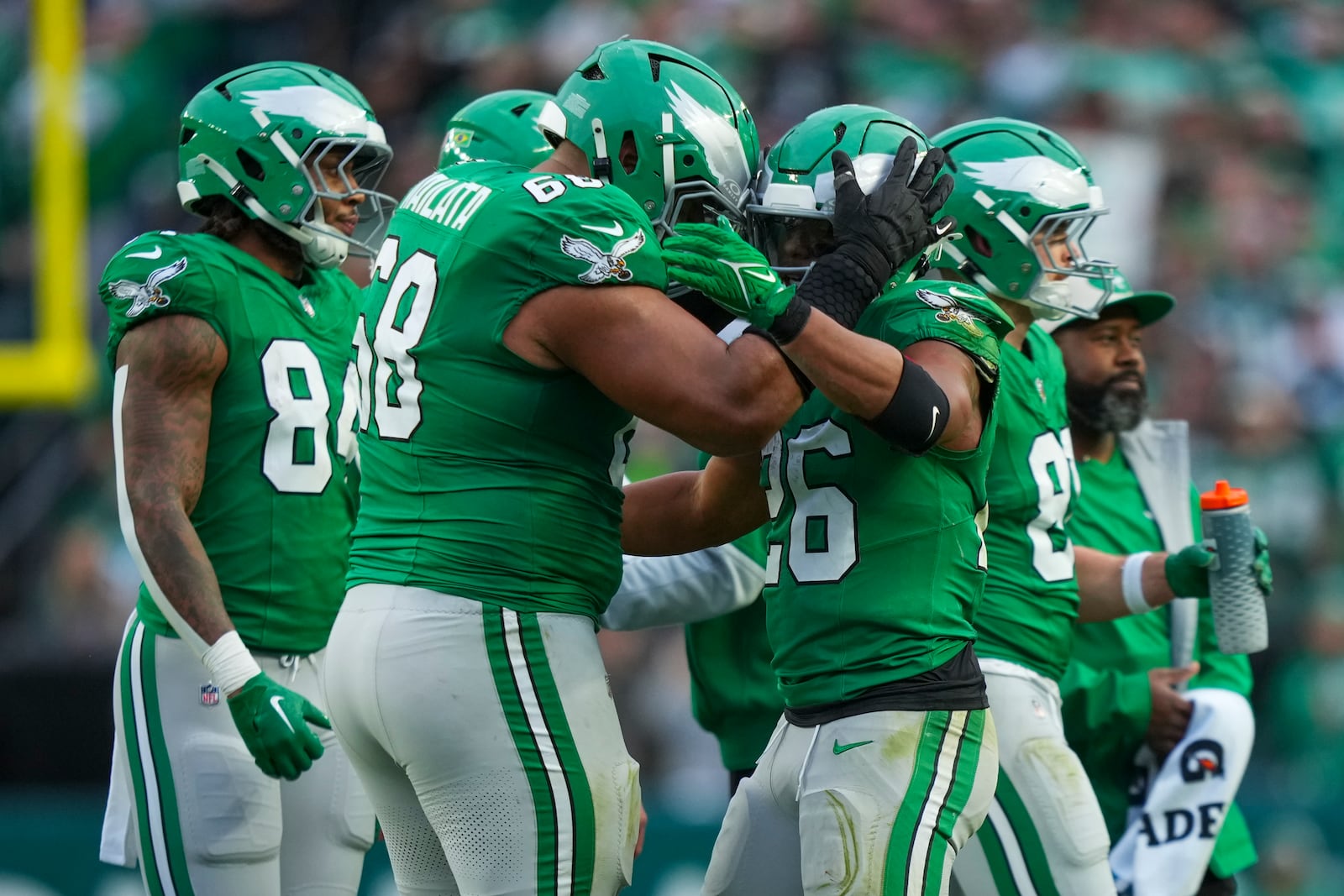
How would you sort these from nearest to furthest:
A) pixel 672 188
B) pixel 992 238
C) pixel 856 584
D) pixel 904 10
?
pixel 856 584 < pixel 672 188 < pixel 992 238 < pixel 904 10

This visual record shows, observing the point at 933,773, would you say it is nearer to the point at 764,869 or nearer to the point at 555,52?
the point at 764,869

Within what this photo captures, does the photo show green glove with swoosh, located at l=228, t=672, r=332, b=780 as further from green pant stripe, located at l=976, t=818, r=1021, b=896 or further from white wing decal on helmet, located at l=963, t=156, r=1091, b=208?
white wing decal on helmet, located at l=963, t=156, r=1091, b=208

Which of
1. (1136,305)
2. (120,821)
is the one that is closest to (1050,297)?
(1136,305)

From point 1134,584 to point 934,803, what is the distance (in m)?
1.50

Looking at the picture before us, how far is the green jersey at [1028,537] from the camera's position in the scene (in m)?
4.21

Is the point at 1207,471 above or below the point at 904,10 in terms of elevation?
below

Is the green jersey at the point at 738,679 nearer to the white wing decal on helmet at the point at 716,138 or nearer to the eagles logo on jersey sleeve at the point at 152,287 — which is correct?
the white wing decal on helmet at the point at 716,138

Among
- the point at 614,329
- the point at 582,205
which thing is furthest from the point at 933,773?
the point at 582,205

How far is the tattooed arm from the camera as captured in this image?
393cm

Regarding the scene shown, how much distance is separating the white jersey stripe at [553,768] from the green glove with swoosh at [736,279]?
27.9 inches

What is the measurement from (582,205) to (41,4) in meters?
6.22

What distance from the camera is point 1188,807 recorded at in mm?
4812

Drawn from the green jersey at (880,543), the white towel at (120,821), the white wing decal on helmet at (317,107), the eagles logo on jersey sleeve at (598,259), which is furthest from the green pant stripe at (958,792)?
the white wing decal on helmet at (317,107)

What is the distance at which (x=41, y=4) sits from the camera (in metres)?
8.57
